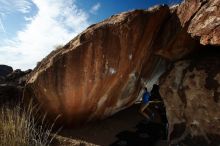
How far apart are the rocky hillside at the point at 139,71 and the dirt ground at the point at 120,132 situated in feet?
0.77

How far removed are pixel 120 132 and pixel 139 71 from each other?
1.46 m

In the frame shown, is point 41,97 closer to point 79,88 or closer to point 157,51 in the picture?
point 79,88

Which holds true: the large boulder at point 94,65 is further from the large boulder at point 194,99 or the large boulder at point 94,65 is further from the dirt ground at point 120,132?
the large boulder at point 194,99

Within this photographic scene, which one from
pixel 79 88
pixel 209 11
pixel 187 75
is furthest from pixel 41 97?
pixel 209 11

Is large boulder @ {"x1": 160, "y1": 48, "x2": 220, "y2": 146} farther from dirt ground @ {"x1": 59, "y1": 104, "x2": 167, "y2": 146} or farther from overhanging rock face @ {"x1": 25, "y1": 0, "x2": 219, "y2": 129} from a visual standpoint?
dirt ground @ {"x1": 59, "y1": 104, "x2": 167, "y2": 146}

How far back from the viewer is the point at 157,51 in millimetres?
7020

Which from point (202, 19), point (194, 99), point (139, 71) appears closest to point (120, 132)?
point (139, 71)

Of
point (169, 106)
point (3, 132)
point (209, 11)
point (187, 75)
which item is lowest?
point (3, 132)

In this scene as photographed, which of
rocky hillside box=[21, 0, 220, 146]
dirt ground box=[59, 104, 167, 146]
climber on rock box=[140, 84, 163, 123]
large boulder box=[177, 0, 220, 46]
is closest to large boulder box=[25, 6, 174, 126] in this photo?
rocky hillside box=[21, 0, 220, 146]

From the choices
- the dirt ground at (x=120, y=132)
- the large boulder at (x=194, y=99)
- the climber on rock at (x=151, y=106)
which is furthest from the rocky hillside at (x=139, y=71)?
the climber on rock at (x=151, y=106)

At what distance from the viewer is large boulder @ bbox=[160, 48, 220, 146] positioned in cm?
572

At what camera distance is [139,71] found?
25.2 ft

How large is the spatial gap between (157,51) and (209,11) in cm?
173

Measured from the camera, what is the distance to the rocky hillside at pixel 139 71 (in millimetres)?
5883
